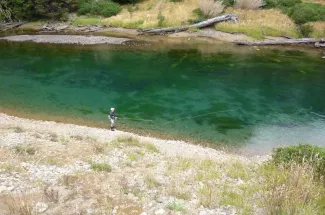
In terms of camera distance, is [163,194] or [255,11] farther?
[255,11]

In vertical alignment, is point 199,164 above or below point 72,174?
below

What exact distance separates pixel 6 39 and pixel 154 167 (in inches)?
1623

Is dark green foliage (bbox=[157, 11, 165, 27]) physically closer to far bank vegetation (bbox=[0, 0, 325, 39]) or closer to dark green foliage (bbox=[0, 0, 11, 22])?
far bank vegetation (bbox=[0, 0, 325, 39])

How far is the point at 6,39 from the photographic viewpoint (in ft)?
156

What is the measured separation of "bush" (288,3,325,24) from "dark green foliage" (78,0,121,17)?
28.7 meters

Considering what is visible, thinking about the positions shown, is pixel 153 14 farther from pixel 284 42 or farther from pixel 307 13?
pixel 307 13

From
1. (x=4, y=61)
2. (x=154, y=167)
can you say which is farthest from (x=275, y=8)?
(x=154, y=167)

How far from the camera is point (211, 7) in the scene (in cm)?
5216

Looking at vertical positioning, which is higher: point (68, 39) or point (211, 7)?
point (211, 7)

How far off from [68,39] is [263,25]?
29665mm

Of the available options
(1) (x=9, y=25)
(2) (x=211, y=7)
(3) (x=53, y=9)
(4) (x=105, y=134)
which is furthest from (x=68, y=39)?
(4) (x=105, y=134)

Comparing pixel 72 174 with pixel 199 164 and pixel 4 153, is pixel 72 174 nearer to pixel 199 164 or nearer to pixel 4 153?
pixel 4 153

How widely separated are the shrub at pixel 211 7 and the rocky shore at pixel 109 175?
36.4 metres

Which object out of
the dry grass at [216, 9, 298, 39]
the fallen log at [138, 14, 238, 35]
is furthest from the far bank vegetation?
the fallen log at [138, 14, 238, 35]
